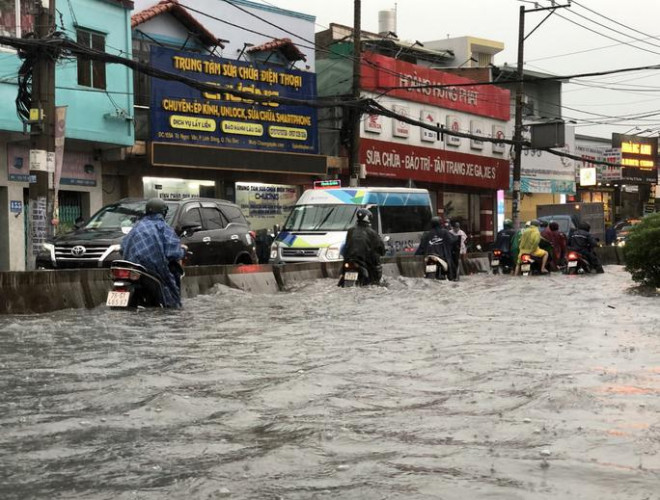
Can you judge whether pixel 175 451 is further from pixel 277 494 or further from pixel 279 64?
pixel 279 64

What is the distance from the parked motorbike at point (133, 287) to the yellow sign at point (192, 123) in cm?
1473

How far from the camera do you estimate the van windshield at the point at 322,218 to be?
62.3 ft

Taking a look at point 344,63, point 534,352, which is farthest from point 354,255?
point 344,63

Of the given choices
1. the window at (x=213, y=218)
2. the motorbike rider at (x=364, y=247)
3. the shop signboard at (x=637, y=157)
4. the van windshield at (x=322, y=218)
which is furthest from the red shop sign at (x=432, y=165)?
the window at (x=213, y=218)

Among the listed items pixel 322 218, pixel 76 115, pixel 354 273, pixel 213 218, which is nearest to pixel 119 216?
pixel 213 218

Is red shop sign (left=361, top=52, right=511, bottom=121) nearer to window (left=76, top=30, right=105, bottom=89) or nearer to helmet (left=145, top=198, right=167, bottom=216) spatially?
window (left=76, top=30, right=105, bottom=89)

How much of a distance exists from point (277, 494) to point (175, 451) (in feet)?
2.93

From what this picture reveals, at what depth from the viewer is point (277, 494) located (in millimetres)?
3826

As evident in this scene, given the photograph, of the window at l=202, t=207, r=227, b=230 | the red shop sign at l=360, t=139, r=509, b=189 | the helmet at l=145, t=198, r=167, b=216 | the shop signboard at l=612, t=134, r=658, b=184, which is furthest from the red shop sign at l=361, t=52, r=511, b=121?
the helmet at l=145, t=198, r=167, b=216

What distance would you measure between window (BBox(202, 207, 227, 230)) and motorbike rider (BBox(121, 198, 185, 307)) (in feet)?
14.7

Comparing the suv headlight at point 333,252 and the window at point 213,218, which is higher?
the window at point 213,218

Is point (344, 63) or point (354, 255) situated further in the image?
point (344, 63)

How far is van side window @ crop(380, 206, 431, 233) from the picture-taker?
20375mm

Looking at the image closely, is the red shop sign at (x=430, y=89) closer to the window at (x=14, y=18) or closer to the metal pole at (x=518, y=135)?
the metal pole at (x=518, y=135)
